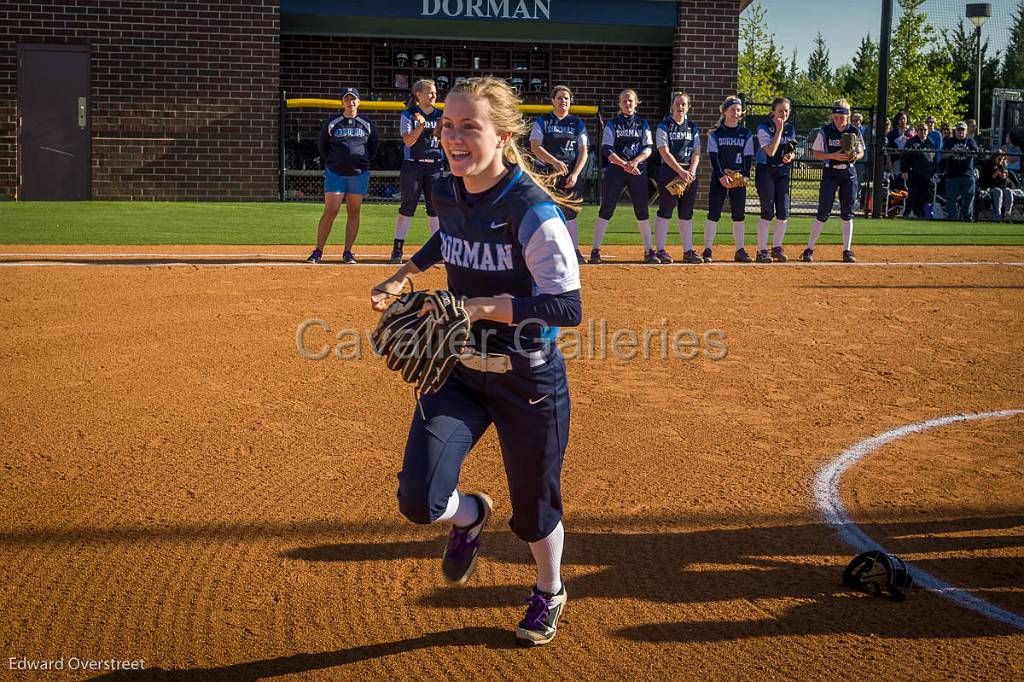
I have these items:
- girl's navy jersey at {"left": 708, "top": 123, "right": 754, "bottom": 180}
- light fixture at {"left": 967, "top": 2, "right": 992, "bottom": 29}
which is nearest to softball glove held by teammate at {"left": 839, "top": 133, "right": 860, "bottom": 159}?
girl's navy jersey at {"left": 708, "top": 123, "right": 754, "bottom": 180}

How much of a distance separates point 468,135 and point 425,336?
2.44 ft

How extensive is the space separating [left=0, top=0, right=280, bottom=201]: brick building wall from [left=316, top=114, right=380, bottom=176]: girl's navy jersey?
493 inches

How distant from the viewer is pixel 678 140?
15016 mm

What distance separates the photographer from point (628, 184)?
14.8 meters

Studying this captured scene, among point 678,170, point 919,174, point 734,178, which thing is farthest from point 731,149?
point 919,174

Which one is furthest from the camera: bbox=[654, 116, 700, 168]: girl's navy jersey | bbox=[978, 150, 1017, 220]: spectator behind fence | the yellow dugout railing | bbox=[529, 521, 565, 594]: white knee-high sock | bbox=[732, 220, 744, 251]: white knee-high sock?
the yellow dugout railing

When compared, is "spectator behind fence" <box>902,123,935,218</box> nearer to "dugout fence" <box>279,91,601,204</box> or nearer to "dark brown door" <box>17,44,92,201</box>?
"dugout fence" <box>279,91,601,204</box>

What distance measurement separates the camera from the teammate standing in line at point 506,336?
3.73 m

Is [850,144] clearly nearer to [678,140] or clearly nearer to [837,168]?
[837,168]

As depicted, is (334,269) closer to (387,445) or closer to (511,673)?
(387,445)

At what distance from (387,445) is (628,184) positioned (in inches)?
365

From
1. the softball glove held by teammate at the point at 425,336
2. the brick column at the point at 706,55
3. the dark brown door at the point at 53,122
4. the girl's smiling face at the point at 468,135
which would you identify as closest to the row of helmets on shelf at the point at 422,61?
the brick column at the point at 706,55

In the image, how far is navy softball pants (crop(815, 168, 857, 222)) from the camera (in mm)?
14789

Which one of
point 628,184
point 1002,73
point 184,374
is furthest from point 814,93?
point 184,374
